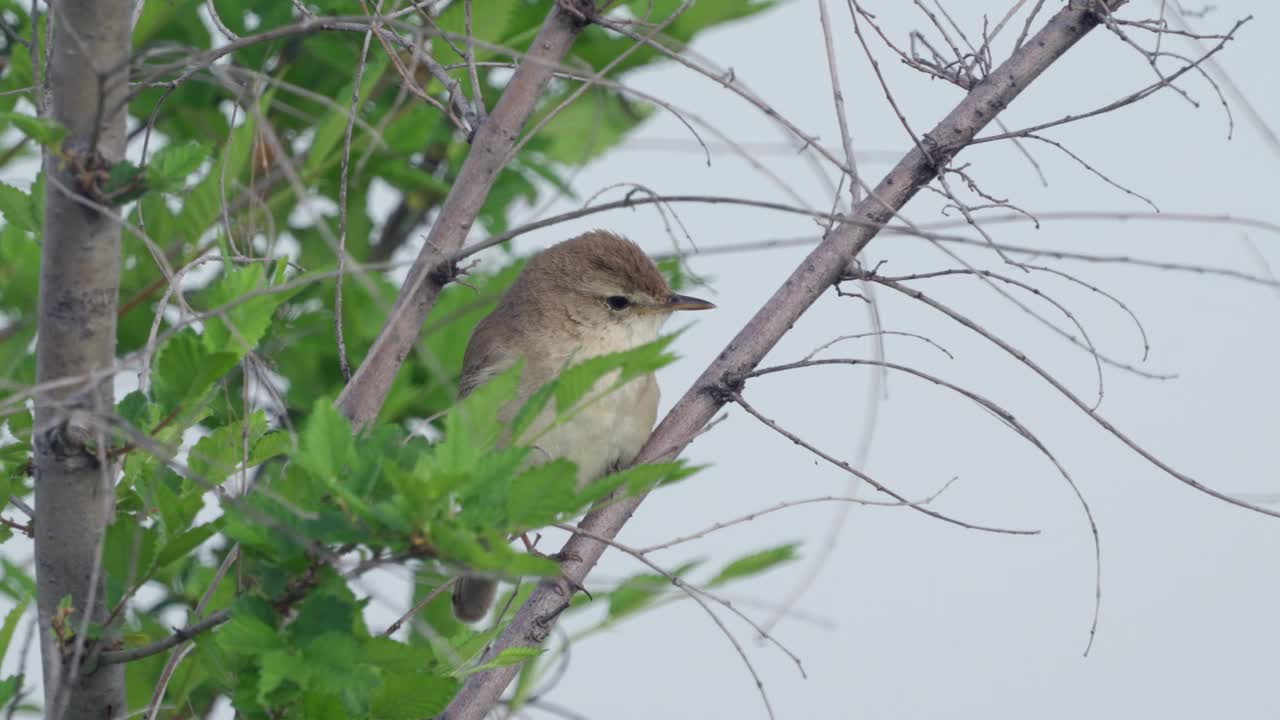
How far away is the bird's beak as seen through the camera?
4.67 m

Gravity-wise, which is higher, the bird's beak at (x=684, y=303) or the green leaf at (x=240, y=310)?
the bird's beak at (x=684, y=303)

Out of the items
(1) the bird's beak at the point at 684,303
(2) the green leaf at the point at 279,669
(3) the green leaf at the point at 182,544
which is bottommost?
(2) the green leaf at the point at 279,669

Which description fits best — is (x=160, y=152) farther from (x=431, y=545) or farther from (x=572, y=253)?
(x=572, y=253)

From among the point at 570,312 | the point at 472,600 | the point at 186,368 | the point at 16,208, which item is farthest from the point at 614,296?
the point at 186,368

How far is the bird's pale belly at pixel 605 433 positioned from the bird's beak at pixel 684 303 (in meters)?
0.46

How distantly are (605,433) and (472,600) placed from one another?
2.72 ft

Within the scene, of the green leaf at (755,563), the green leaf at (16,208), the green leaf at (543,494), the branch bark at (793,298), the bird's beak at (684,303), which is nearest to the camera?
the green leaf at (543,494)

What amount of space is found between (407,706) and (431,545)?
0.50m

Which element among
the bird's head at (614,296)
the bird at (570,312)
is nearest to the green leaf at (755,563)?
the bird at (570,312)

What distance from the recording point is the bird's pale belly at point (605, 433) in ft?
13.1

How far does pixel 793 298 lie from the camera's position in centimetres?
283

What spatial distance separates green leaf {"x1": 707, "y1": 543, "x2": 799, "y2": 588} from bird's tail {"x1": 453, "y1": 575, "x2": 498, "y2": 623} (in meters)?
2.38

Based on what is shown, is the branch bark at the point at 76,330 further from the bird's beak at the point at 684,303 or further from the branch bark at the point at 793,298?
the bird's beak at the point at 684,303

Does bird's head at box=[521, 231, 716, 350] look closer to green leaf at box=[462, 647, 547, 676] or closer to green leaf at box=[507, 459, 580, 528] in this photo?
green leaf at box=[462, 647, 547, 676]
